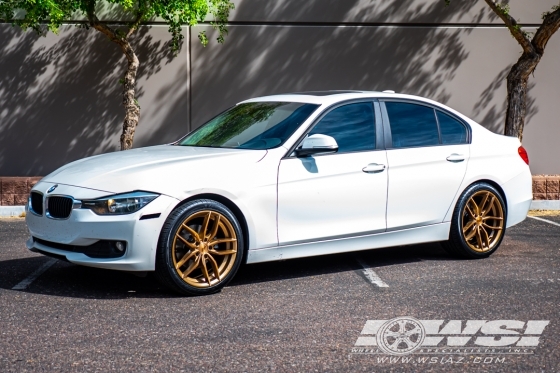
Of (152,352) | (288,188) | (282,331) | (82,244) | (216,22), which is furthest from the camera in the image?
(216,22)

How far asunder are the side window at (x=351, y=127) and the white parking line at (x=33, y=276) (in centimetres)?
263

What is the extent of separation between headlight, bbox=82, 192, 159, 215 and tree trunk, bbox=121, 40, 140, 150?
22.6 ft

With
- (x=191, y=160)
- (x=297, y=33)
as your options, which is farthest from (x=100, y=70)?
(x=191, y=160)

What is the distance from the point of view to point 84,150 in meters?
14.2

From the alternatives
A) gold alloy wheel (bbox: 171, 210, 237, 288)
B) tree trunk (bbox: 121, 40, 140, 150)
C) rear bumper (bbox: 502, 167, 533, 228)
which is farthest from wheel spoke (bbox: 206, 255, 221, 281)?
tree trunk (bbox: 121, 40, 140, 150)

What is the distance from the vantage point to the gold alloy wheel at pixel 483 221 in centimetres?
806

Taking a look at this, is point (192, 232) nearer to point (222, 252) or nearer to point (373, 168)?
point (222, 252)

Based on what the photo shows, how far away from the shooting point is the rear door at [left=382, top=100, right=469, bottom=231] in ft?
24.6

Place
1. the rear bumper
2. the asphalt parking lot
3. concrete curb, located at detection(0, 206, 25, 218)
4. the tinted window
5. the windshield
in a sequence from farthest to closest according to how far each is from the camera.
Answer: concrete curb, located at detection(0, 206, 25, 218)
the rear bumper
the tinted window
the windshield
the asphalt parking lot

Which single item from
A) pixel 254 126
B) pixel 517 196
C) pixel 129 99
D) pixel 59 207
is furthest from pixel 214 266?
pixel 129 99

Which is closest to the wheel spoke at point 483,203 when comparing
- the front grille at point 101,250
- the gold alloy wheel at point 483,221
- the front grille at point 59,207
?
the gold alloy wheel at point 483,221

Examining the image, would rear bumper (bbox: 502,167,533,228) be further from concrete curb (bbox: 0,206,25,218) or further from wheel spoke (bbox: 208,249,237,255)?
concrete curb (bbox: 0,206,25,218)

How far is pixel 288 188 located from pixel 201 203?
0.80 m

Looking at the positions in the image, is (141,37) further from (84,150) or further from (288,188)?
(288,188)
